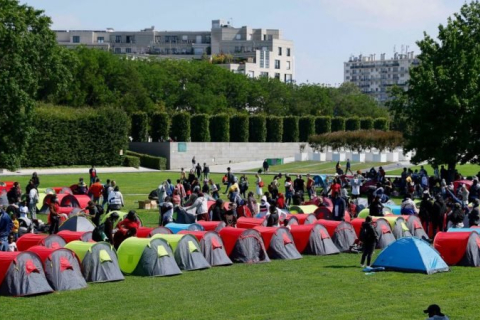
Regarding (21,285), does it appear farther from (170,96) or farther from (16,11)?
(170,96)

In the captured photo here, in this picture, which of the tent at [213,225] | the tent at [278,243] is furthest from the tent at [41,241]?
the tent at [278,243]

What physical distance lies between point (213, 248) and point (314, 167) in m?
54.4

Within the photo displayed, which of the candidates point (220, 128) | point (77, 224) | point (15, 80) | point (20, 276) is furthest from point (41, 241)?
point (220, 128)

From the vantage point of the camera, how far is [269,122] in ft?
340

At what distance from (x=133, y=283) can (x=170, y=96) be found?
3611 inches

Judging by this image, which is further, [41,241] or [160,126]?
[160,126]

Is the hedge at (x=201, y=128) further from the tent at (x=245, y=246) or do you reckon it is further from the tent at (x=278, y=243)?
the tent at (x=245, y=246)

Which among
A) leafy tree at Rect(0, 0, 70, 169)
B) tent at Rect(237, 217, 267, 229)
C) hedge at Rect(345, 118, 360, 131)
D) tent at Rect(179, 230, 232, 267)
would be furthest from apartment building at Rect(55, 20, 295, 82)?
tent at Rect(179, 230, 232, 267)

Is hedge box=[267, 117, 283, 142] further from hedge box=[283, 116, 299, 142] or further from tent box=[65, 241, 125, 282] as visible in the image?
tent box=[65, 241, 125, 282]

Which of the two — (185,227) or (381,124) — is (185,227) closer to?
(185,227)

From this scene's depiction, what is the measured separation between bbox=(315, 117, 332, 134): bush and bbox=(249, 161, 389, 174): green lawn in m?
23.5

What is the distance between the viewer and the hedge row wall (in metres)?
92.4

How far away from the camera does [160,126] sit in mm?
92312

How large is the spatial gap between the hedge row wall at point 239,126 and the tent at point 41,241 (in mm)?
65081
